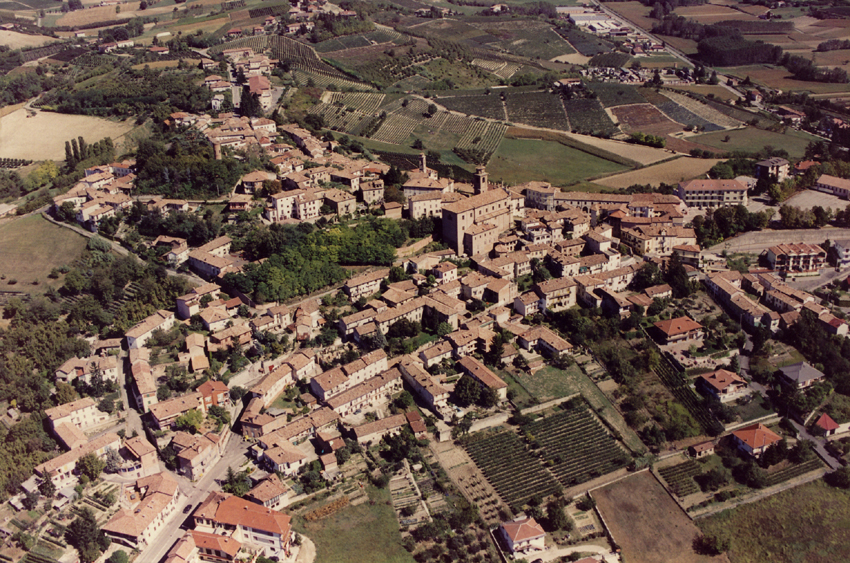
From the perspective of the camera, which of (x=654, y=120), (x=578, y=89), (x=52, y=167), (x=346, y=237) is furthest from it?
(x=578, y=89)

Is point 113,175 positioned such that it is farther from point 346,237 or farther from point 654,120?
point 654,120

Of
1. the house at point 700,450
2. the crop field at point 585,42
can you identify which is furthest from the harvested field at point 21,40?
the house at point 700,450

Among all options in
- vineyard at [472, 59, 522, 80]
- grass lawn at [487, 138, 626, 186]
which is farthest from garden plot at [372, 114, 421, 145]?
vineyard at [472, 59, 522, 80]

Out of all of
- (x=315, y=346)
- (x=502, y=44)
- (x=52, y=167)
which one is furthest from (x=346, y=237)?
(x=502, y=44)

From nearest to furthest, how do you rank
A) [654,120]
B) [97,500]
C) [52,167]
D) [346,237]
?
[97,500] < [346,237] < [52,167] < [654,120]

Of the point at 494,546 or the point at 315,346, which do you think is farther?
the point at 315,346

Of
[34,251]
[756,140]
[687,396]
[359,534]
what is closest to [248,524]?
[359,534]

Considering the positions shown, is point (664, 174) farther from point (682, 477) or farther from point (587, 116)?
point (682, 477)
